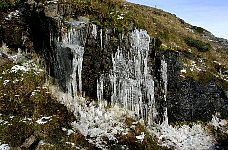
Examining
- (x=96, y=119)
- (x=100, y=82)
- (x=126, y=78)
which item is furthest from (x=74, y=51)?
(x=96, y=119)

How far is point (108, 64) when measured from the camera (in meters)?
36.2

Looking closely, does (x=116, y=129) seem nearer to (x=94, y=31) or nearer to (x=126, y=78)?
(x=126, y=78)

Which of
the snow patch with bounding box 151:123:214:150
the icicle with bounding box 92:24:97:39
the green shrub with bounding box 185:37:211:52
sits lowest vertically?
the snow patch with bounding box 151:123:214:150

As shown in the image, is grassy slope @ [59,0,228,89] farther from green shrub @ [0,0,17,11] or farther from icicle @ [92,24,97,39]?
green shrub @ [0,0,17,11]

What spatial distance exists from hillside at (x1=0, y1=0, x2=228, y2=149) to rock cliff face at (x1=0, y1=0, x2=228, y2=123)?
8cm

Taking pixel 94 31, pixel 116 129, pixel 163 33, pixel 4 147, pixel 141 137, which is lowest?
pixel 4 147

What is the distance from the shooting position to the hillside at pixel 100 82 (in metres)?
32.7

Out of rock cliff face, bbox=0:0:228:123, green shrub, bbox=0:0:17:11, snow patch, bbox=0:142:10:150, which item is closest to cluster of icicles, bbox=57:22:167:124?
rock cliff face, bbox=0:0:228:123

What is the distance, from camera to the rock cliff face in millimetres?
36094

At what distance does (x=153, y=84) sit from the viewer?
122ft

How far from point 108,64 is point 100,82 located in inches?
65.1

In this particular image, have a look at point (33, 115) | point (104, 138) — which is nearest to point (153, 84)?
point (104, 138)

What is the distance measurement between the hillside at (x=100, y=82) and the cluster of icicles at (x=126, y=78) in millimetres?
84

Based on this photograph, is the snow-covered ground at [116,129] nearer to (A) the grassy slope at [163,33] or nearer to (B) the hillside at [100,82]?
(B) the hillside at [100,82]
